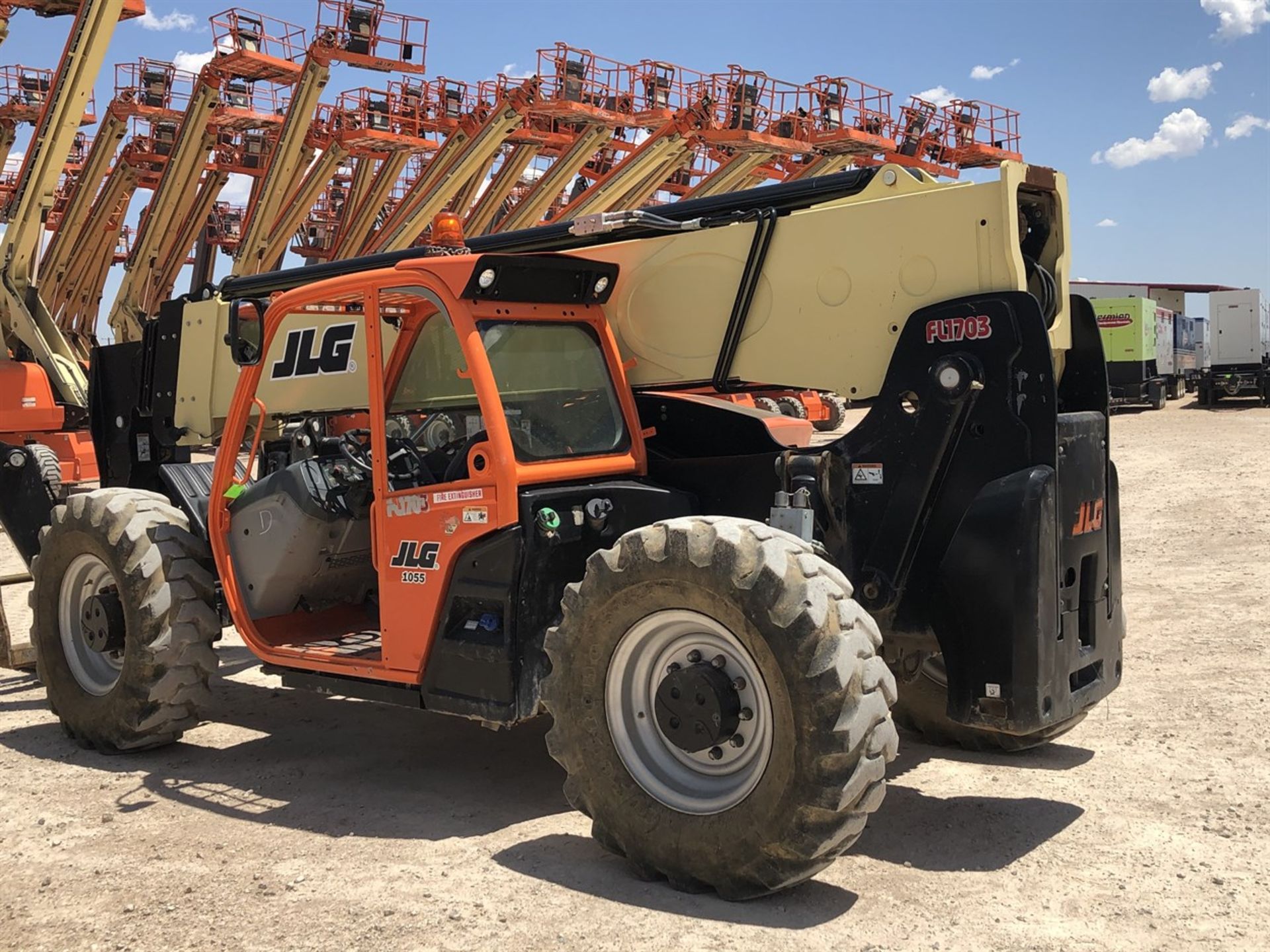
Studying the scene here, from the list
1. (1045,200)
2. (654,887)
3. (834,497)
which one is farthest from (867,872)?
(1045,200)

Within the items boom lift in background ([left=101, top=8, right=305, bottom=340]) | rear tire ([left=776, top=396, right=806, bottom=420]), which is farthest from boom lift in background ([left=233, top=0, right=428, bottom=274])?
rear tire ([left=776, top=396, right=806, bottom=420])

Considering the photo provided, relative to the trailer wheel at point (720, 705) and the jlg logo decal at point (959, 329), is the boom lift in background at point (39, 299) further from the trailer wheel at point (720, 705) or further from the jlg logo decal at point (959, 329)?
the jlg logo decal at point (959, 329)

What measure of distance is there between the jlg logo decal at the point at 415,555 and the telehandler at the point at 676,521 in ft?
0.05

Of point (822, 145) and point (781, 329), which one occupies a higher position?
point (822, 145)

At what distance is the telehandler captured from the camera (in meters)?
4.46

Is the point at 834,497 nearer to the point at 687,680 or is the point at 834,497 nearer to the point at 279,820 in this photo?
the point at 687,680

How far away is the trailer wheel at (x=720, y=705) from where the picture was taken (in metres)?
4.19

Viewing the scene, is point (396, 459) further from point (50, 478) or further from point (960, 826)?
point (50, 478)

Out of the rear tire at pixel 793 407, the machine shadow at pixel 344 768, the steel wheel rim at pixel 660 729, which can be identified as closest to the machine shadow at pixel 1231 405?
the rear tire at pixel 793 407

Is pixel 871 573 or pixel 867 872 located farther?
pixel 871 573

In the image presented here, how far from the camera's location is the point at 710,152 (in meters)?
32.6

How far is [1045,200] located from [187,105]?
28619mm

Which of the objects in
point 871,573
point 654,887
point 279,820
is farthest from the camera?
point 279,820

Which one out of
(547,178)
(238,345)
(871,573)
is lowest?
(871,573)
